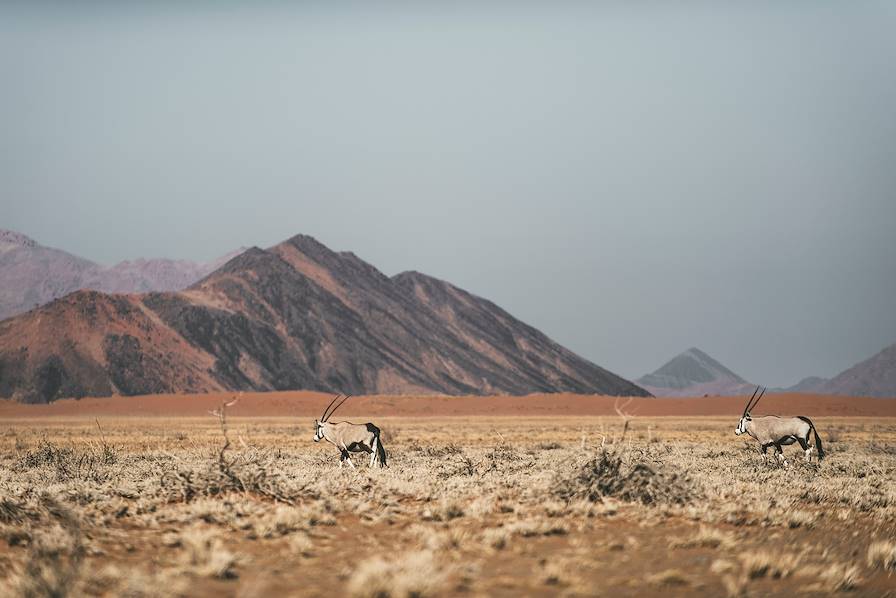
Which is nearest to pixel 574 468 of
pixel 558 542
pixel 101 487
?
pixel 558 542

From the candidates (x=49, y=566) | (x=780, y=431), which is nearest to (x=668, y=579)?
(x=49, y=566)

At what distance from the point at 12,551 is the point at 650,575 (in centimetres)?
740

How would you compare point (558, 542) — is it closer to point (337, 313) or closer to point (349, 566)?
point (349, 566)

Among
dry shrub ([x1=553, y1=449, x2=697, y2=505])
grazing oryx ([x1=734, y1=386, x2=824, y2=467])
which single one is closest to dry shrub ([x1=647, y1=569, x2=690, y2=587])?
dry shrub ([x1=553, y1=449, x2=697, y2=505])

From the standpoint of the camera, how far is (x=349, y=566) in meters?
9.63

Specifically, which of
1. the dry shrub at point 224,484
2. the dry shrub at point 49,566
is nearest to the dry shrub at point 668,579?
the dry shrub at point 49,566

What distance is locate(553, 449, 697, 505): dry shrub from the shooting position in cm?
Result: 1443

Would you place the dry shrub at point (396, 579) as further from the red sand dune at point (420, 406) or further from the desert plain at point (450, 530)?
the red sand dune at point (420, 406)

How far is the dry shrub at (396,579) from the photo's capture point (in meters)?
8.12

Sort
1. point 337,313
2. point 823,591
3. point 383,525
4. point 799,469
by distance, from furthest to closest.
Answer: point 337,313 < point 799,469 < point 383,525 < point 823,591

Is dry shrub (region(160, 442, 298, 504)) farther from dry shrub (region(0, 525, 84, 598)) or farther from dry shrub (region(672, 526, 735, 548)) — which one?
dry shrub (region(672, 526, 735, 548))

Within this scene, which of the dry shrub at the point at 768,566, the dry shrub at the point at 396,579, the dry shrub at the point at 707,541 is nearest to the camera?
the dry shrub at the point at 396,579

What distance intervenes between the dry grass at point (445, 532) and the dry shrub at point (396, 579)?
0.02m

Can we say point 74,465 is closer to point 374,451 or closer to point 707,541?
point 374,451
